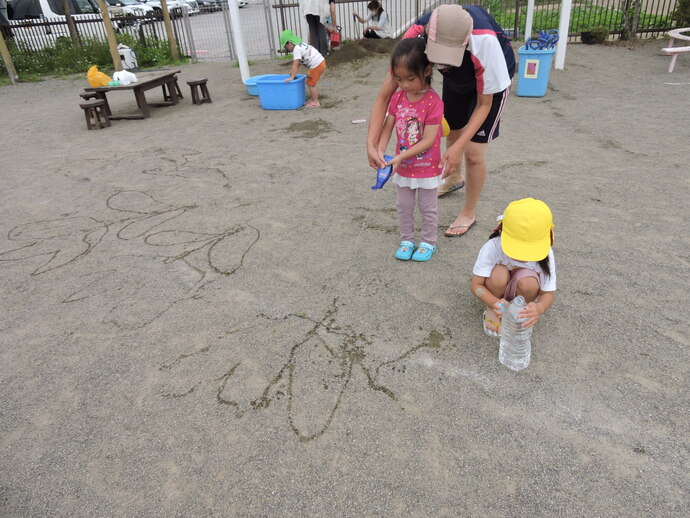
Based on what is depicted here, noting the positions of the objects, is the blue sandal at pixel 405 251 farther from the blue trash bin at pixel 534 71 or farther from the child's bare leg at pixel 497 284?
the blue trash bin at pixel 534 71

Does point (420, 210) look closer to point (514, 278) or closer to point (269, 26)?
point (514, 278)

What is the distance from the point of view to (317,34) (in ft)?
30.7

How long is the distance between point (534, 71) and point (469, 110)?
14.1ft

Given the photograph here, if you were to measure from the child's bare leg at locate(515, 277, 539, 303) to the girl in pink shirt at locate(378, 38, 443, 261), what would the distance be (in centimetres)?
79

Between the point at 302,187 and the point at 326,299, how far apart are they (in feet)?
5.56

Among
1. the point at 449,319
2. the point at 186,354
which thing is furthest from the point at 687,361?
the point at 186,354

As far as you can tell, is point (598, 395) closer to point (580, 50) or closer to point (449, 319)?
point (449, 319)

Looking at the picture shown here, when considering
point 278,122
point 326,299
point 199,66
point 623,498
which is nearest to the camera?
point 623,498

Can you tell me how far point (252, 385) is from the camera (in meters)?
1.92

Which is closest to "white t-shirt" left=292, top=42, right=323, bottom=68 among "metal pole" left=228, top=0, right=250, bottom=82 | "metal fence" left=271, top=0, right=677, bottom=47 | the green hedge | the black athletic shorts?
"metal pole" left=228, top=0, right=250, bottom=82

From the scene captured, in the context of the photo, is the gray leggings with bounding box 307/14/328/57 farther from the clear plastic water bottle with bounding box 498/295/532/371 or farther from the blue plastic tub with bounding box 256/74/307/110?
the clear plastic water bottle with bounding box 498/295/532/371

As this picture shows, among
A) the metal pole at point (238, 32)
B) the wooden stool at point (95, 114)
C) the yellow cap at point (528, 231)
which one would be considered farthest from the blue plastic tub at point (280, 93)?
the yellow cap at point (528, 231)

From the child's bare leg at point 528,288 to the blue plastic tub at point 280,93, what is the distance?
5.28 meters

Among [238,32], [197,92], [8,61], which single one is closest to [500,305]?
[197,92]
